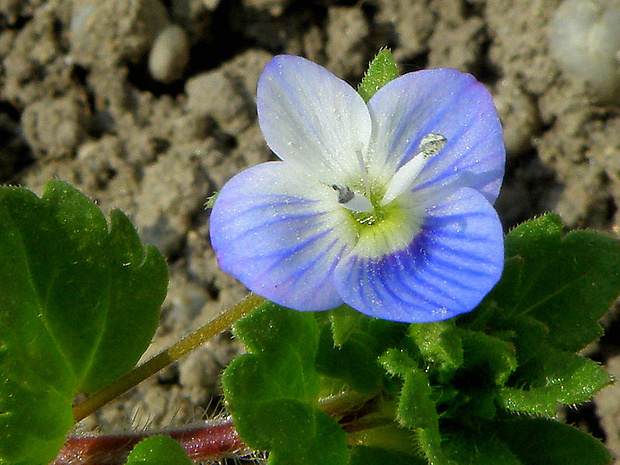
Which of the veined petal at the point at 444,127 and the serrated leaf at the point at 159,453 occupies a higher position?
the veined petal at the point at 444,127

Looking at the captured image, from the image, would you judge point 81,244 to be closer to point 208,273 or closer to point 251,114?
point 208,273

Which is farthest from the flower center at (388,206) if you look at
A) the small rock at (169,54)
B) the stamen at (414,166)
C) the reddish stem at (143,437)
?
the small rock at (169,54)

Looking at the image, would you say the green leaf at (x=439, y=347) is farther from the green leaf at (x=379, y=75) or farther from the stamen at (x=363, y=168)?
the green leaf at (x=379, y=75)

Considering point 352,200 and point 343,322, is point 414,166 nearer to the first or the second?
point 352,200

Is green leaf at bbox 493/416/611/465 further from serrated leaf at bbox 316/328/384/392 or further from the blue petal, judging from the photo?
the blue petal

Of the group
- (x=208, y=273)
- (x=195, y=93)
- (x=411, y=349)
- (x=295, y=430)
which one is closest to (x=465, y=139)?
(x=411, y=349)

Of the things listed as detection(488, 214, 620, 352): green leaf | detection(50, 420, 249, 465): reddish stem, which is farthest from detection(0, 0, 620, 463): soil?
detection(488, 214, 620, 352): green leaf
